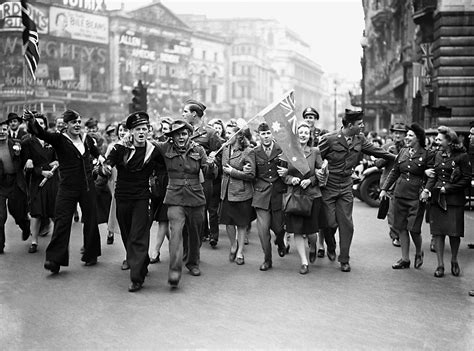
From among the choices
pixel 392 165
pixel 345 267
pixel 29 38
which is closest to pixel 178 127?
pixel 345 267

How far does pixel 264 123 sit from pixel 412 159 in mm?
2008

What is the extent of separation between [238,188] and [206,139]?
1.25 meters

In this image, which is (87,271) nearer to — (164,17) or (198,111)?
(198,111)

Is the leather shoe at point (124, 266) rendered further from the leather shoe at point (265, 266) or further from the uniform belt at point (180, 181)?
the leather shoe at point (265, 266)

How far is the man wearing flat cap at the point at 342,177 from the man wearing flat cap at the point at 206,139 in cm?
159

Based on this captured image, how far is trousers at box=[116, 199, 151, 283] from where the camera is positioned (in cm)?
740

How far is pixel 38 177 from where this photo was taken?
1016 centimetres

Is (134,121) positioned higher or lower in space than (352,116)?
lower

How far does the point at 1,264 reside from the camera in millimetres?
8820

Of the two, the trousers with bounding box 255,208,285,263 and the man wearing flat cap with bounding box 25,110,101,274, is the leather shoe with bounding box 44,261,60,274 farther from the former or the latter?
the trousers with bounding box 255,208,285,263

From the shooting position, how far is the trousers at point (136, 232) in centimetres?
740

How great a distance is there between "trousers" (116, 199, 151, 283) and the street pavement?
0.26 metres

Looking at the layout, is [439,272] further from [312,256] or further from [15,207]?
[15,207]

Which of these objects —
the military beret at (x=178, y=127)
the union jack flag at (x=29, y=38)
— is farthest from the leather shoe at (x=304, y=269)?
the union jack flag at (x=29, y=38)
